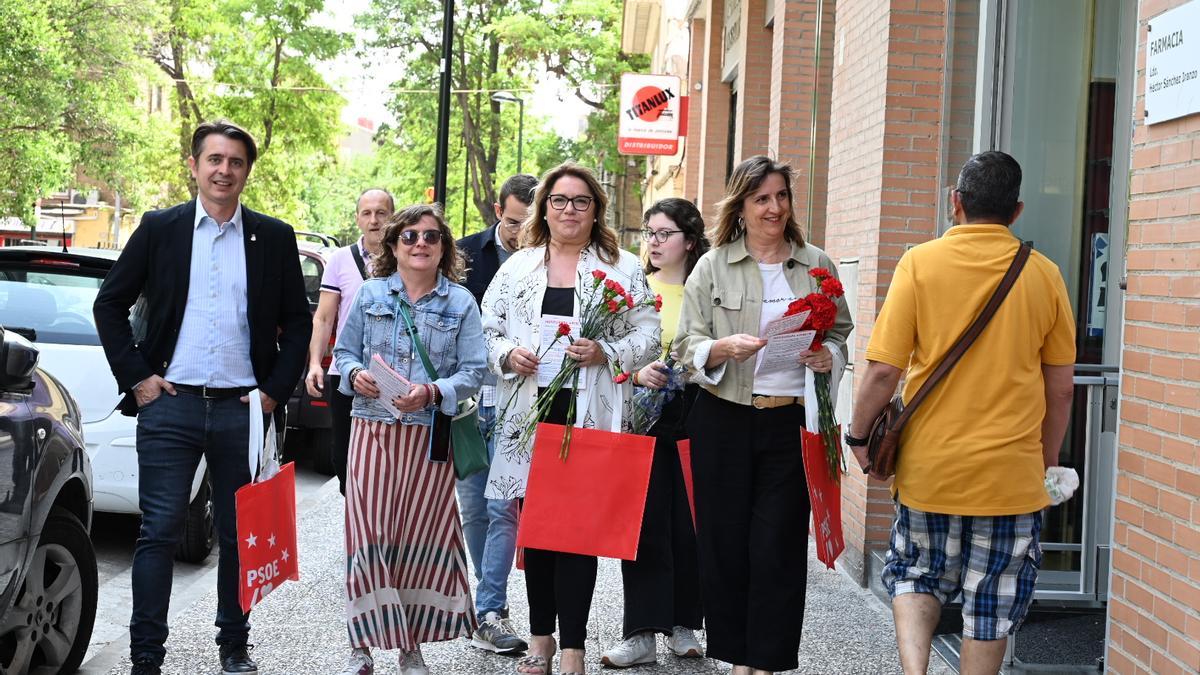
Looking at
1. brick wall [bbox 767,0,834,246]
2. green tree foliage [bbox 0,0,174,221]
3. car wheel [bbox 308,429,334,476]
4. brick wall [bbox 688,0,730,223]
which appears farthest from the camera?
green tree foliage [bbox 0,0,174,221]

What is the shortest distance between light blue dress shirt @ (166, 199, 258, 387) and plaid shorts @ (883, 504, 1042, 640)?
103 inches

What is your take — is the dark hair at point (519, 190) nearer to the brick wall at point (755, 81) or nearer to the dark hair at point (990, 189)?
the dark hair at point (990, 189)

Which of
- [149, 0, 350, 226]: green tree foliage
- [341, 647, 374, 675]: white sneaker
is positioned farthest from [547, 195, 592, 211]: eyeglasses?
[149, 0, 350, 226]: green tree foliage

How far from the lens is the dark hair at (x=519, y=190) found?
654 centimetres

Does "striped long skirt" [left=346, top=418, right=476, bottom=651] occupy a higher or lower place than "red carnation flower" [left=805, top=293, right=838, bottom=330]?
lower

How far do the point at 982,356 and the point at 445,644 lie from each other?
3044 mm

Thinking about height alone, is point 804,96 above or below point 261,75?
below

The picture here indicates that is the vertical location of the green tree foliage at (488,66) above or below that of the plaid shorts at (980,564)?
above

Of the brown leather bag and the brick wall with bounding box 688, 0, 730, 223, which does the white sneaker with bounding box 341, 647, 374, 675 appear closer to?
the brown leather bag

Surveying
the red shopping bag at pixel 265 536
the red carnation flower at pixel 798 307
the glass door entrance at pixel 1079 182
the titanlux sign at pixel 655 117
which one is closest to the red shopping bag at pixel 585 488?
the red carnation flower at pixel 798 307

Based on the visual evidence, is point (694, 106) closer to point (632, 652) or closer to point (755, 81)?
point (755, 81)

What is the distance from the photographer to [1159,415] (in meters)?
4.09

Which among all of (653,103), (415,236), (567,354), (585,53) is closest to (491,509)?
(567,354)

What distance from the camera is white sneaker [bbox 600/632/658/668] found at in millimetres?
5662
